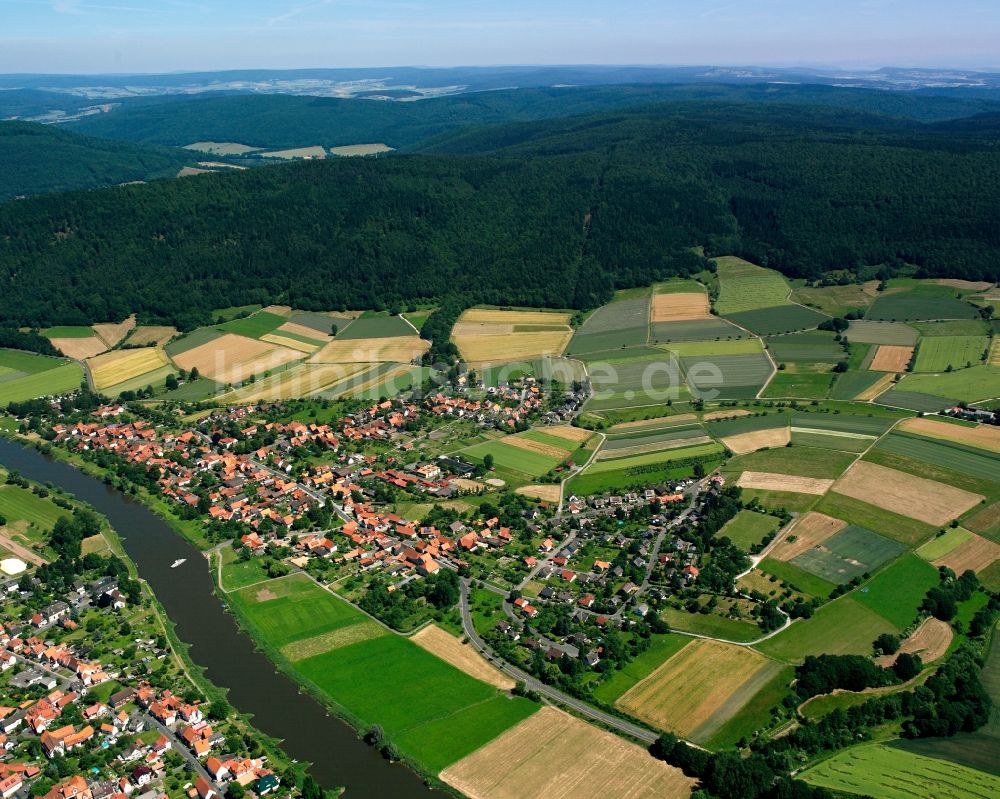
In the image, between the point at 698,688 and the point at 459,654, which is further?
the point at 459,654

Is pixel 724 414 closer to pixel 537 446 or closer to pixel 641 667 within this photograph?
pixel 537 446

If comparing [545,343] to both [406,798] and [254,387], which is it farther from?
[406,798]

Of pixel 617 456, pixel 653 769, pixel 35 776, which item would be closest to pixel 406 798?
pixel 653 769

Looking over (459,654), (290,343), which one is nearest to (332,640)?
(459,654)

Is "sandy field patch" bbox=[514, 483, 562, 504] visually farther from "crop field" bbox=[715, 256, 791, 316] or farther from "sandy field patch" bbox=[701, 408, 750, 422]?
"crop field" bbox=[715, 256, 791, 316]

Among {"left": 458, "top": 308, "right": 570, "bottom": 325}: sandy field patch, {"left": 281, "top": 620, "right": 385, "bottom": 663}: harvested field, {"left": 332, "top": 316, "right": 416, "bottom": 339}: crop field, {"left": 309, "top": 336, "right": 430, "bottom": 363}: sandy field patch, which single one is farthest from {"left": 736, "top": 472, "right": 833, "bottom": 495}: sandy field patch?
{"left": 332, "top": 316, "right": 416, "bottom": 339}: crop field

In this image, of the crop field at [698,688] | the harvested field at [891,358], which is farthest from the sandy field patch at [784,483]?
the harvested field at [891,358]
